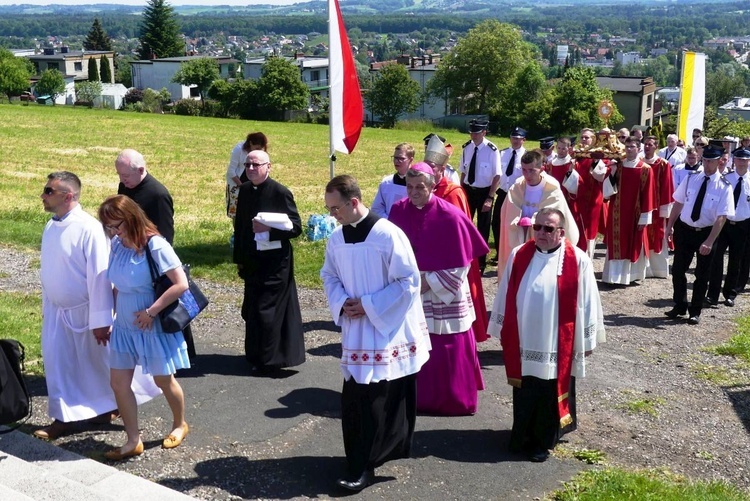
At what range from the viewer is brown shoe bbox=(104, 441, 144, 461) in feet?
18.6

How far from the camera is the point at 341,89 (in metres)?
11.0

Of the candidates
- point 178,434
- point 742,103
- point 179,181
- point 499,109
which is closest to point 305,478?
point 178,434

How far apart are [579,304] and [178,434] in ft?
9.21

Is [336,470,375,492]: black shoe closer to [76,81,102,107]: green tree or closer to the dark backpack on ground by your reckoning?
the dark backpack on ground

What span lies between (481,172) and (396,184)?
4.39 m

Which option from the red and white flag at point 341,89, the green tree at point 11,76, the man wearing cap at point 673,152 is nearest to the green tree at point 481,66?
the green tree at point 11,76

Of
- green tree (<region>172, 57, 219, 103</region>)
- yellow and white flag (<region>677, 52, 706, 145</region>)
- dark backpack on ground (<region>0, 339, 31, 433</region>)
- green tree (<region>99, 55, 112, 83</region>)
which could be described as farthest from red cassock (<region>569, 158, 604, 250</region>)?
green tree (<region>99, 55, 112, 83</region>)

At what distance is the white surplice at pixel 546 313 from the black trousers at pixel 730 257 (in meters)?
4.90

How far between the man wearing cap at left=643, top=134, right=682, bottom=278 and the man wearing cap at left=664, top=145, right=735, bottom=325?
173 centimetres

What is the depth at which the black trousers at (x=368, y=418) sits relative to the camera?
5293mm

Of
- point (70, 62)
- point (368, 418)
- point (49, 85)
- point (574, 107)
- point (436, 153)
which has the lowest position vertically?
point (368, 418)

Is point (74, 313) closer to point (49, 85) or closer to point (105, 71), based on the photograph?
point (49, 85)

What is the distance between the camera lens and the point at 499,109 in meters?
74.6

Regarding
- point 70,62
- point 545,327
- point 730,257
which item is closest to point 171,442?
point 545,327
